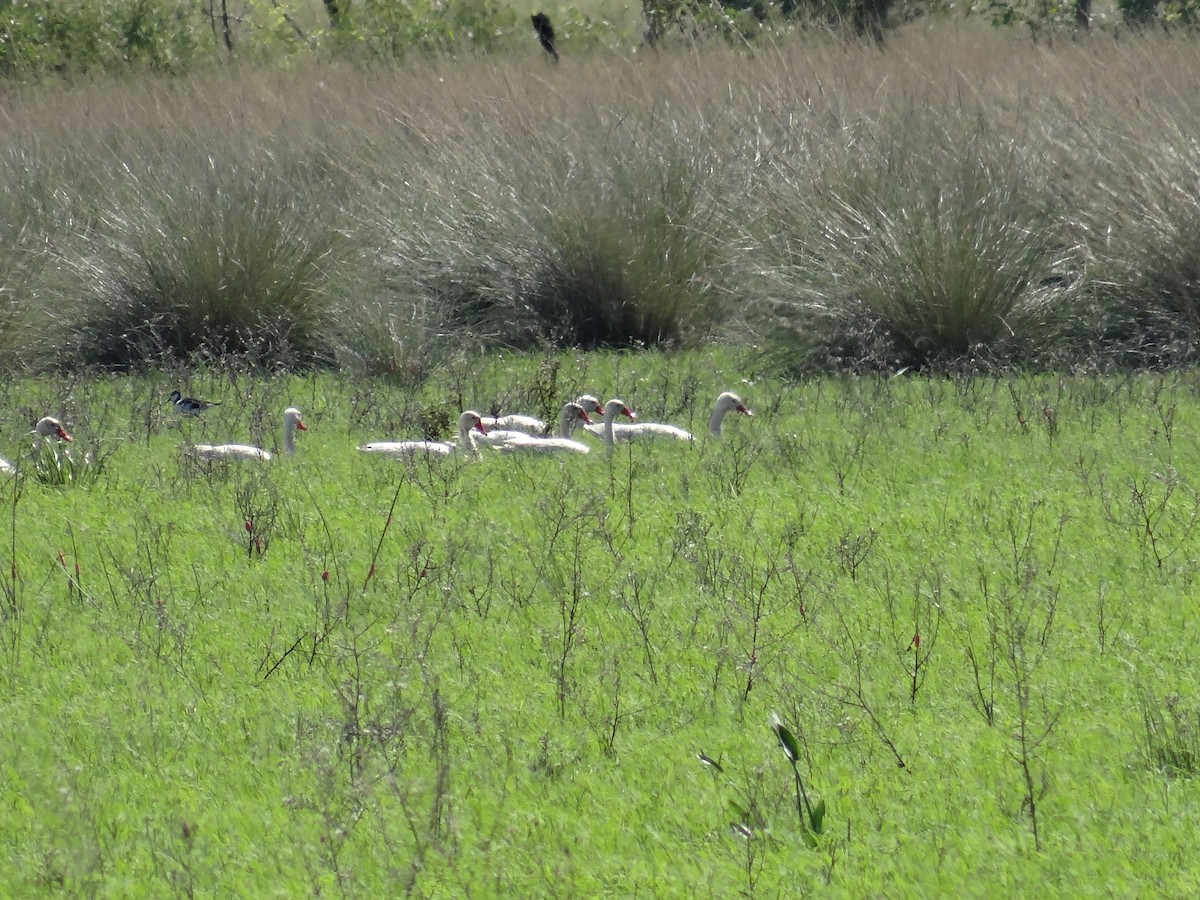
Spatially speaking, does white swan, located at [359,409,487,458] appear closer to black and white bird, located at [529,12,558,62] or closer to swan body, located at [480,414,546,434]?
swan body, located at [480,414,546,434]

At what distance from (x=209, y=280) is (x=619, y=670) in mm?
8947

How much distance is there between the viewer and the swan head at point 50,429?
9586 mm

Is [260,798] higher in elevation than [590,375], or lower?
A: higher

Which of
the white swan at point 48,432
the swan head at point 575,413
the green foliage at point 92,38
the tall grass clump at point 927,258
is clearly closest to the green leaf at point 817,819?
the swan head at point 575,413

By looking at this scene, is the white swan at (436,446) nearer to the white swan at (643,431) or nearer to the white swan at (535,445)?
the white swan at (535,445)

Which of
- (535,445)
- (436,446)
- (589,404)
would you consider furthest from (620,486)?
(589,404)

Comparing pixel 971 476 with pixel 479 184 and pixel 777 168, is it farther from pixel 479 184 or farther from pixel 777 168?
pixel 479 184

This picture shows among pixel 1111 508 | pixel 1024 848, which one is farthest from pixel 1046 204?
pixel 1024 848

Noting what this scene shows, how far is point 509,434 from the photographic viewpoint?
378 inches

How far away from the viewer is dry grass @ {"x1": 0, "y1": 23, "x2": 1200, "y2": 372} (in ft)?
41.3

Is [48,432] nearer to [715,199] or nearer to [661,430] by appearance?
[661,430]

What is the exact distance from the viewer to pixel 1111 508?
24.7 feet

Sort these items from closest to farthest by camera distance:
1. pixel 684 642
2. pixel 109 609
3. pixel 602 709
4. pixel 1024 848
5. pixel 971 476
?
1. pixel 1024 848
2. pixel 602 709
3. pixel 684 642
4. pixel 109 609
5. pixel 971 476

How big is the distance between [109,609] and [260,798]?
78.4 inches
